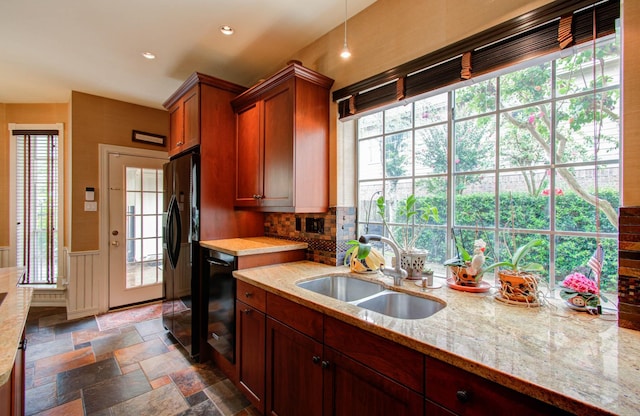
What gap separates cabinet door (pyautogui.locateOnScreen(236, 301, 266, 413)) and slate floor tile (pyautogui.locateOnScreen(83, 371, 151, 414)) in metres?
0.78

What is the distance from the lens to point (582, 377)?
29.4 inches

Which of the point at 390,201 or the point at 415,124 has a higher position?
the point at 415,124

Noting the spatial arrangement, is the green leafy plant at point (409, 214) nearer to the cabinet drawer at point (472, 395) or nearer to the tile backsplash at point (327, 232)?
the tile backsplash at point (327, 232)

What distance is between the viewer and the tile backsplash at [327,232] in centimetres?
212

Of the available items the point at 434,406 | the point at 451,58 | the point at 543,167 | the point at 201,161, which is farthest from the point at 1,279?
the point at 543,167

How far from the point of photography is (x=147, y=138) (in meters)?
3.76

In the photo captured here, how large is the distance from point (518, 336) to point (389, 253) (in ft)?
3.63

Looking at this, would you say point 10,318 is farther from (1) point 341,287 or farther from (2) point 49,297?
(2) point 49,297

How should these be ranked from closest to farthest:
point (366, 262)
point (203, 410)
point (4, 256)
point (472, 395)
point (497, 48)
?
point (472, 395)
point (497, 48)
point (203, 410)
point (366, 262)
point (4, 256)

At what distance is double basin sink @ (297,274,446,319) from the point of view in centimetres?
146

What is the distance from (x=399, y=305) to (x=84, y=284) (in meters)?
3.65

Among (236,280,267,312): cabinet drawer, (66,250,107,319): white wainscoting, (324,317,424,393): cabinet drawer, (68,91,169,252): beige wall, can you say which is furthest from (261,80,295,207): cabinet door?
(66,250,107,319): white wainscoting

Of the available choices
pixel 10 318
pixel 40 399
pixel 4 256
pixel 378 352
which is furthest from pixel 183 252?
pixel 4 256

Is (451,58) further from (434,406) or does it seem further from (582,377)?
(434,406)
